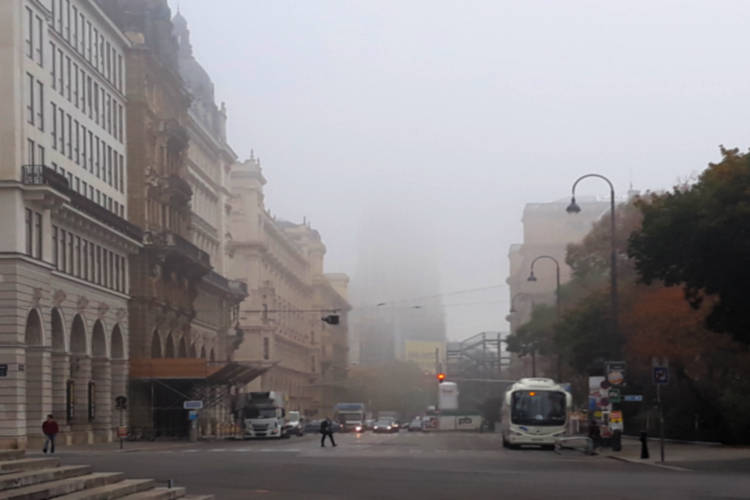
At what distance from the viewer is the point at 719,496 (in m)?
25.2

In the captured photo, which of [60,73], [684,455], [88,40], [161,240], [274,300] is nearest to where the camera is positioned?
[684,455]

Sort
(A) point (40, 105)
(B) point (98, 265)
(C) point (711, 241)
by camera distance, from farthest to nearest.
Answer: (B) point (98, 265) → (A) point (40, 105) → (C) point (711, 241)

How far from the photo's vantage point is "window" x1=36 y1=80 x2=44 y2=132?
6356cm

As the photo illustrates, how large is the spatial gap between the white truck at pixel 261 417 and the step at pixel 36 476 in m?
65.7

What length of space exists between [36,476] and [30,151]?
44.8 metres

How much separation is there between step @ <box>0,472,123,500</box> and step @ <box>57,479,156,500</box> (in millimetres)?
137

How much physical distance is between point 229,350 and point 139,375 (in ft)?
108

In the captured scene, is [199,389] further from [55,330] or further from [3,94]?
[3,94]

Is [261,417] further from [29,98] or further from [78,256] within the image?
[29,98]

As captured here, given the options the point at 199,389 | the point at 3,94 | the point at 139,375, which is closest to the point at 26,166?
the point at 3,94

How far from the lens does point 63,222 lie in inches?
2589

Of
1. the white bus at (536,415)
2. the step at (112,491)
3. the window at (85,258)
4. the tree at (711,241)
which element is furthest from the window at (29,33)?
the step at (112,491)

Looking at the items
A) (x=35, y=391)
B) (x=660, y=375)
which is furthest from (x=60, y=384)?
(x=660, y=375)

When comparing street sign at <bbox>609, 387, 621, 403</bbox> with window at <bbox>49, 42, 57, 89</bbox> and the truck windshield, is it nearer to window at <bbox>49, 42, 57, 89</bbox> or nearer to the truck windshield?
window at <bbox>49, 42, 57, 89</bbox>
